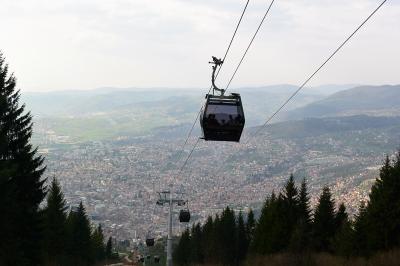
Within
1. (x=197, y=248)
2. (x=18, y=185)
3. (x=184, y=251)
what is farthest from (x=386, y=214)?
(x=184, y=251)

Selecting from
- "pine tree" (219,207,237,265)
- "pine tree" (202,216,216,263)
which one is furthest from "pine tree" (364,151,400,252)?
"pine tree" (202,216,216,263)

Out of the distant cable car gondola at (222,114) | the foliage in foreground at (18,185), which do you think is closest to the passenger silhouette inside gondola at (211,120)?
the distant cable car gondola at (222,114)

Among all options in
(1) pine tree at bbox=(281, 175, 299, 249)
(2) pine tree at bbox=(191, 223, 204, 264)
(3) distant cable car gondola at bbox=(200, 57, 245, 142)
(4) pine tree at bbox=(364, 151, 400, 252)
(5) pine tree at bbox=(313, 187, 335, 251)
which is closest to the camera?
(3) distant cable car gondola at bbox=(200, 57, 245, 142)

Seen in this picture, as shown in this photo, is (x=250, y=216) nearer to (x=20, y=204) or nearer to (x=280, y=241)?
(x=280, y=241)

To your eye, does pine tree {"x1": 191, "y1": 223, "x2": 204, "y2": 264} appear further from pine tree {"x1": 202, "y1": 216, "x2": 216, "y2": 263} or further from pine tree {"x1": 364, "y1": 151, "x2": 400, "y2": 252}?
pine tree {"x1": 364, "y1": 151, "x2": 400, "y2": 252}

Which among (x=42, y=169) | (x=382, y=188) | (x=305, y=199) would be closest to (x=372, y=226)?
(x=382, y=188)

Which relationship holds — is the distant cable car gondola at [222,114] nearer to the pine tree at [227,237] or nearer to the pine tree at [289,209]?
the pine tree at [289,209]
